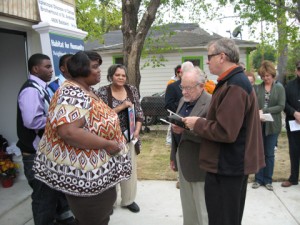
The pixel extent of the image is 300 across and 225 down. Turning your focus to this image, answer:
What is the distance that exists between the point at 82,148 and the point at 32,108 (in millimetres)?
1035

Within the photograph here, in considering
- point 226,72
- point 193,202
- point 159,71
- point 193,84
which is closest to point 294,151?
point 193,202

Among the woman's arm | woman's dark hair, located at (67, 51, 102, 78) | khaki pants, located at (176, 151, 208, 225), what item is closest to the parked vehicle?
khaki pants, located at (176, 151, 208, 225)

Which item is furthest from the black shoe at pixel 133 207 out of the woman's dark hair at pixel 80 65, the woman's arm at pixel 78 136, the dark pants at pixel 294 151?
the dark pants at pixel 294 151

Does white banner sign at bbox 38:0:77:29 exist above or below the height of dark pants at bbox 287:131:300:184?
above

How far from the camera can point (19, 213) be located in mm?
3906

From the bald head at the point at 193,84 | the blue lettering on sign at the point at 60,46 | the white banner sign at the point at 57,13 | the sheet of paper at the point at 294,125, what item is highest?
the white banner sign at the point at 57,13

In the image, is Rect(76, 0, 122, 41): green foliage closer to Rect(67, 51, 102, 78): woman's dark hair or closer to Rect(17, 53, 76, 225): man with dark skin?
Rect(17, 53, 76, 225): man with dark skin

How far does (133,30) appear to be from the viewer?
324 inches

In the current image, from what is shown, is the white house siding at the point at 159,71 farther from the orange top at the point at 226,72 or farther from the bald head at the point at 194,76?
the orange top at the point at 226,72

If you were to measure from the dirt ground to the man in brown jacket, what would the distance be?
9.61 feet

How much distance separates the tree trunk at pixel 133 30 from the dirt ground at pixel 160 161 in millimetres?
1789

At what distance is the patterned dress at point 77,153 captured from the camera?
208 cm

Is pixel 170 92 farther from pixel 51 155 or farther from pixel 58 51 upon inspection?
pixel 51 155

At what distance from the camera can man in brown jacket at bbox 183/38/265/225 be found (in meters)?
2.14
